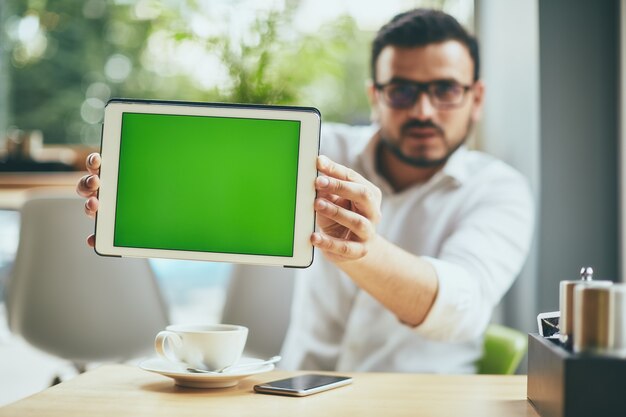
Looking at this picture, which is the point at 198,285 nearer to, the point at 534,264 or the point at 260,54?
the point at 260,54

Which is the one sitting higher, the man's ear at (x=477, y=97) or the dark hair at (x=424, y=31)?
the dark hair at (x=424, y=31)

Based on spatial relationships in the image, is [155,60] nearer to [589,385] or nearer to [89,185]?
[89,185]

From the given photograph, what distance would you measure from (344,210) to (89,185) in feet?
1.26

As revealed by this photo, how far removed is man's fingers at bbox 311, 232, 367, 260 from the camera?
42.9 inches

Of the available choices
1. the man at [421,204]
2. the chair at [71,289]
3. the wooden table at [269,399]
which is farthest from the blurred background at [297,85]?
the wooden table at [269,399]

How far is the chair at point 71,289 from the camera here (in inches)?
89.4

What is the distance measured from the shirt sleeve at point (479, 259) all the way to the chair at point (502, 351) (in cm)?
11

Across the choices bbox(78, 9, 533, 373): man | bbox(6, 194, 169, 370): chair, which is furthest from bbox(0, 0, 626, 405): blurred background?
bbox(78, 9, 533, 373): man

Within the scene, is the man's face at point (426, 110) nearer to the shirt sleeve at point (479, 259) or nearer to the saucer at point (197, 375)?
the shirt sleeve at point (479, 259)

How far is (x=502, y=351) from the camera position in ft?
6.13

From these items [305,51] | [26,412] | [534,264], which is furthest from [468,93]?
[305,51]

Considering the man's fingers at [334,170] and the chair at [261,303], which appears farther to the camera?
the chair at [261,303]

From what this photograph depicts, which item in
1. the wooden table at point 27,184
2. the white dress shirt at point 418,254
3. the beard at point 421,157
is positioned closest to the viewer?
the white dress shirt at point 418,254

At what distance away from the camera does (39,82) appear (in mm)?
4336
